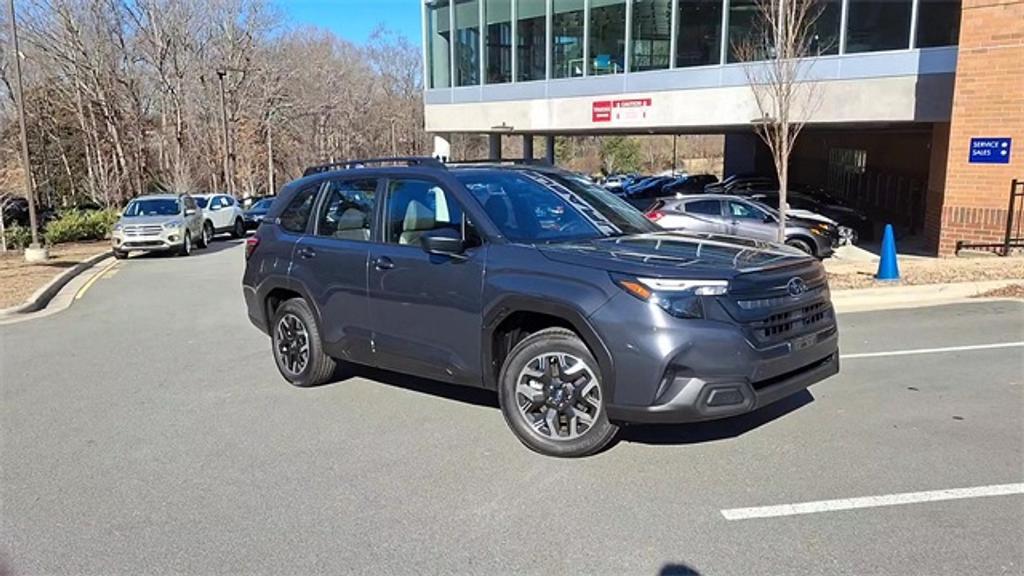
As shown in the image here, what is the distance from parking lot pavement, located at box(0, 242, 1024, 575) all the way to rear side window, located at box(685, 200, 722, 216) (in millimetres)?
8289

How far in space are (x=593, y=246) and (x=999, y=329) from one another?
19.3ft

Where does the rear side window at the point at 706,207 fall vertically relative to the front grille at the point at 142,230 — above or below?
above

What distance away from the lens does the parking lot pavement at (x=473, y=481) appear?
341 centimetres

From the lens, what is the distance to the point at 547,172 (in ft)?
18.6

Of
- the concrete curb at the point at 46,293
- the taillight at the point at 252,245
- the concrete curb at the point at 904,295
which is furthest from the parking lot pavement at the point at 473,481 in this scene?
the concrete curb at the point at 46,293

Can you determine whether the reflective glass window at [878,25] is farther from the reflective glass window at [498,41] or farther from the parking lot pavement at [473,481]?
the parking lot pavement at [473,481]

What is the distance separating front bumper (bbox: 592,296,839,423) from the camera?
3.99 meters

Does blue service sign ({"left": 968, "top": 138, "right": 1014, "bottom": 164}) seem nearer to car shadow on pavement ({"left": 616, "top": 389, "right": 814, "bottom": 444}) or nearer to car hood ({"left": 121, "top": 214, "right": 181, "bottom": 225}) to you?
car shadow on pavement ({"left": 616, "top": 389, "right": 814, "bottom": 444})

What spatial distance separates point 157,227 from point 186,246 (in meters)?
1.10

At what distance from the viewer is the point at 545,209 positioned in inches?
203

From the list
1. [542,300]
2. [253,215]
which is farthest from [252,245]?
[253,215]

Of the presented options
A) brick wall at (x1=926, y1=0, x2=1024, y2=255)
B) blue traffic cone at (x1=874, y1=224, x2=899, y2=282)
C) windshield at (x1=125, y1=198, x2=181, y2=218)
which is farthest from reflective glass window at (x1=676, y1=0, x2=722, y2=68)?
windshield at (x1=125, y1=198, x2=181, y2=218)

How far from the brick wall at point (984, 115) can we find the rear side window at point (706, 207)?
181 inches

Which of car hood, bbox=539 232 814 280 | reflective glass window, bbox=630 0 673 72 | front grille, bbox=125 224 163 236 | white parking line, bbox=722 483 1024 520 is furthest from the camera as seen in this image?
reflective glass window, bbox=630 0 673 72
